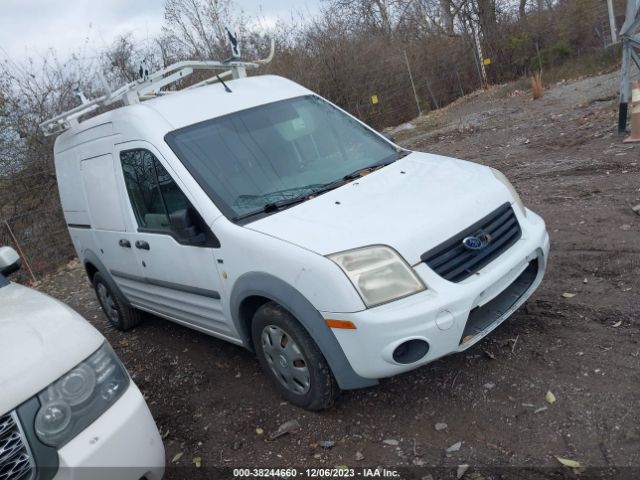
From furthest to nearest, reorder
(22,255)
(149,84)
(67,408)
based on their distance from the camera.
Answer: (22,255), (149,84), (67,408)

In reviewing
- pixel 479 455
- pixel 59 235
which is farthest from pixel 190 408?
pixel 59 235

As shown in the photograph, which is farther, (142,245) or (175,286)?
(142,245)

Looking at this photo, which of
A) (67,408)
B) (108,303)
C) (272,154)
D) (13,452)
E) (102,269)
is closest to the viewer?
(13,452)

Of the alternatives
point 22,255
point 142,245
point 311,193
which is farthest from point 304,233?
point 22,255

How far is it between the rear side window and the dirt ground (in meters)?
1.30

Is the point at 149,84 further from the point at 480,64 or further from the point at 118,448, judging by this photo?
the point at 480,64

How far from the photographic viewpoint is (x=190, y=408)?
3750mm

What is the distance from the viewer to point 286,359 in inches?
125

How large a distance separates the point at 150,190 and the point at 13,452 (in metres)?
2.24

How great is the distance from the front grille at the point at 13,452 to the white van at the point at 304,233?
137cm

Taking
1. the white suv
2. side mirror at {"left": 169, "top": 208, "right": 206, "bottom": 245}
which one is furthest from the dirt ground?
side mirror at {"left": 169, "top": 208, "right": 206, "bottom": 245}

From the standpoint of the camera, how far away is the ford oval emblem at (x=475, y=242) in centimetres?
290

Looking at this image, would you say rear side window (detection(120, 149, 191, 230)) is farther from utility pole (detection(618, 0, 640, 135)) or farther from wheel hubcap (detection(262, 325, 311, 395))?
utility pole (detection(618, 0, 640, 135))

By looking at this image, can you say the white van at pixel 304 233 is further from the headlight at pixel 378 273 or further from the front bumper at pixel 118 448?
the front bumper at pixel 118 448
